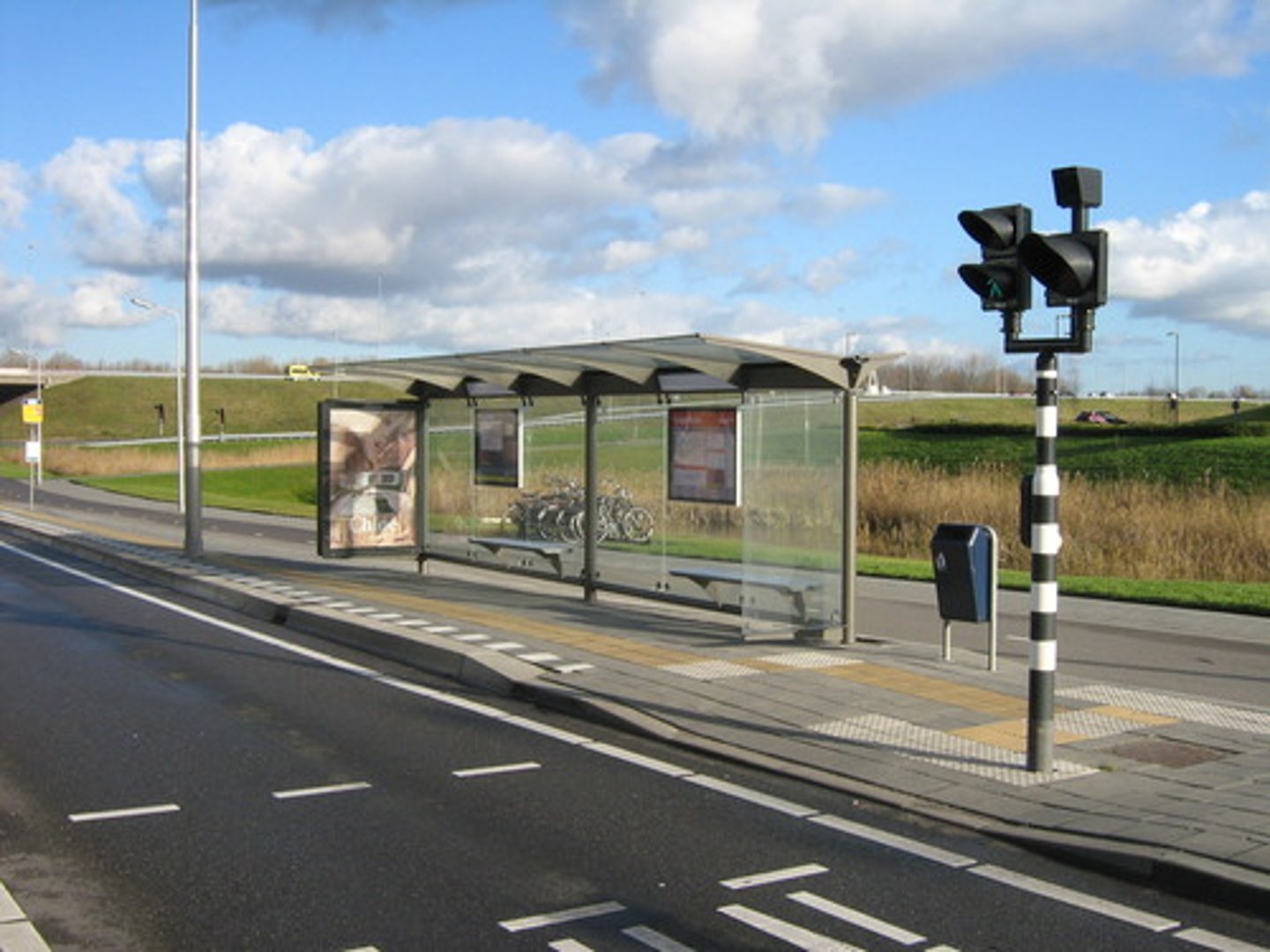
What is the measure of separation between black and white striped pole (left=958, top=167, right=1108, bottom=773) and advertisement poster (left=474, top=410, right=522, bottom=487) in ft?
30.7

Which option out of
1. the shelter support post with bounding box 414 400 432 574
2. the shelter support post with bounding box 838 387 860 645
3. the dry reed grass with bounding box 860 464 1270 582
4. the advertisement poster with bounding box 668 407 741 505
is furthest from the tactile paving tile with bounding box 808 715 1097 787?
the dry reed grass with bounding box 860 464 1270 582

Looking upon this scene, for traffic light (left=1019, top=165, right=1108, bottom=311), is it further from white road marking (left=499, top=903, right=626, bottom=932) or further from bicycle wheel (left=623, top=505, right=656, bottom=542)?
bicycle wheel (left=623, top=505, right=656, bottom=542)

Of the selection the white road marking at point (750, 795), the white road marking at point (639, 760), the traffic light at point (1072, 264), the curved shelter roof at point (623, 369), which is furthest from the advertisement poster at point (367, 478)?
the traffic light at point (1072, 264)

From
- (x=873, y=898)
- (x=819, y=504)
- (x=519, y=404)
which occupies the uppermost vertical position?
(x=519, y=404)

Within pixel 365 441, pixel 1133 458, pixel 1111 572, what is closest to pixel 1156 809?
pixel 365 441

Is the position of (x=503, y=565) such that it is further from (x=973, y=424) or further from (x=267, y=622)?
(x=973, y=424)

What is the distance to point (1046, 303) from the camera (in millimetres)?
7230

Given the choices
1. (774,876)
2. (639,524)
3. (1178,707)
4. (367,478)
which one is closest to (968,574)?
(1178,707)

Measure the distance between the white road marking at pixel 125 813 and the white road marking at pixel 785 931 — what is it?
2.99 metres

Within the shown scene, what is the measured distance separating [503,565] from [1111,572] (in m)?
10.4

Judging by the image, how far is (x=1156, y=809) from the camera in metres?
6.57

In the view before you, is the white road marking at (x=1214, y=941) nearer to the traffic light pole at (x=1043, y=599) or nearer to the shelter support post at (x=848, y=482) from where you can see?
the traffic light pole at (x=1043, y=599)

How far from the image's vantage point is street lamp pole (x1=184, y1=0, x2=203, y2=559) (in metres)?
19.8

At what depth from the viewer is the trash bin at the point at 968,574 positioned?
35.4 ft
